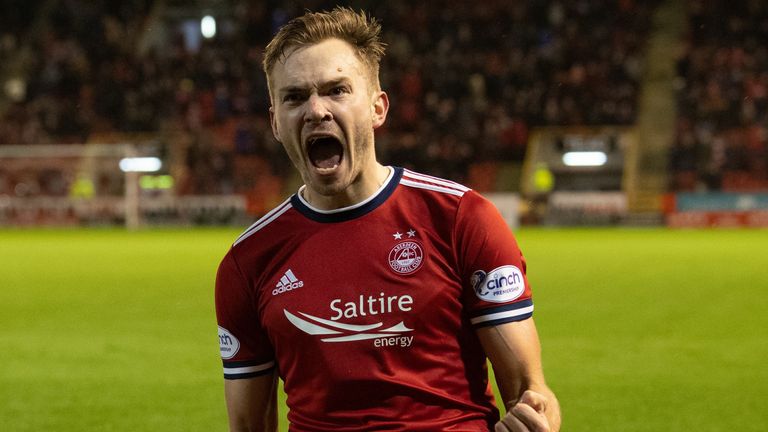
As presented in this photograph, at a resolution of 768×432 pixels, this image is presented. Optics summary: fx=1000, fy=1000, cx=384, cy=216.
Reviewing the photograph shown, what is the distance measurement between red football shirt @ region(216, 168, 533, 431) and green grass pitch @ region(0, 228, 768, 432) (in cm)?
209

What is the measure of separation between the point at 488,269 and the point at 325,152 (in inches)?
21.8

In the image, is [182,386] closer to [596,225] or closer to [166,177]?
[596,225]

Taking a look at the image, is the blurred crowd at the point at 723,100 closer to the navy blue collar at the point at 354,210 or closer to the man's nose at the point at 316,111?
the navy blue collar at the point at 354,210

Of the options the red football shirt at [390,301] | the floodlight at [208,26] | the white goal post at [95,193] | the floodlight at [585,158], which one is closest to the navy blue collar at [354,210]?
the red football shirt at [390,301]

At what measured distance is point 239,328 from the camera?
115 inches

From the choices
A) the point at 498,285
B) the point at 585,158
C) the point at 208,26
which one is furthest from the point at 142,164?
the point at 498,285

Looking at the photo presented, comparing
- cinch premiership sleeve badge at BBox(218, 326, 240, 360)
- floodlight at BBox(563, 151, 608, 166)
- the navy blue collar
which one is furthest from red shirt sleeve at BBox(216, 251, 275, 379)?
floodlight at BBox(563, 151, 608, 166)

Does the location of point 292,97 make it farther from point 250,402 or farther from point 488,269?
point 250,402

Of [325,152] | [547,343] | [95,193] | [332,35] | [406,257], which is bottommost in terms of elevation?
[95,193]

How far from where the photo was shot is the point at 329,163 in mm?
2744

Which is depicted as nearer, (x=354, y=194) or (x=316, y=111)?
(x=316, y=111)

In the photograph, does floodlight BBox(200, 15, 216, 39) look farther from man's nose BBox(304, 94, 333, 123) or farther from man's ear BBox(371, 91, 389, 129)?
man's nose BBox(304, 94, 333, 123)

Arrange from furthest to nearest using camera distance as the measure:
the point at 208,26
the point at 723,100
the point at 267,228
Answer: the point at 208,26
the point at 723,100
the point at 267,228

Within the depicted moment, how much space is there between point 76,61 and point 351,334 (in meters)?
32.5
